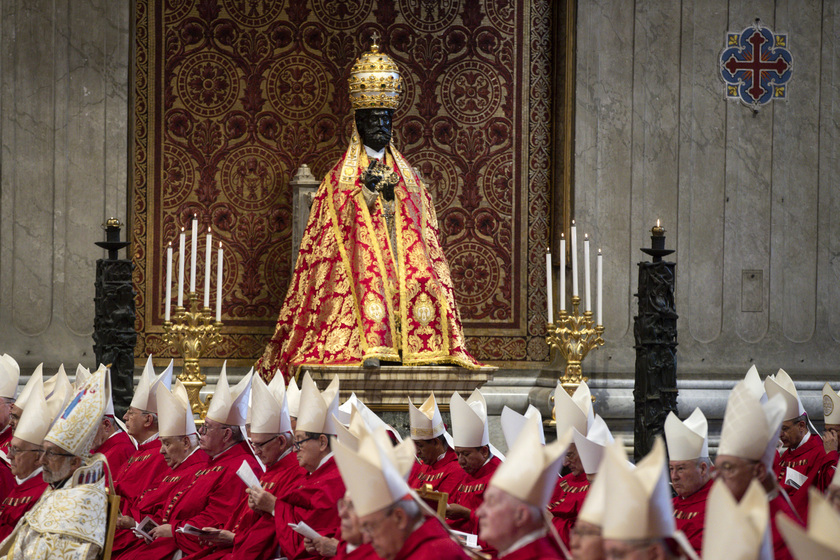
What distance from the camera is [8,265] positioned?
8938 millimetres

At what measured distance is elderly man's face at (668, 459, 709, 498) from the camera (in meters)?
5.05

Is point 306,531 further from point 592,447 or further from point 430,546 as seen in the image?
point 430,546

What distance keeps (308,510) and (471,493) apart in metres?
1.03

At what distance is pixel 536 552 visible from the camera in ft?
10.9

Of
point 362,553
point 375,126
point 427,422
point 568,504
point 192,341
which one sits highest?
point 375,126

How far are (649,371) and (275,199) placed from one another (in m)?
3.76

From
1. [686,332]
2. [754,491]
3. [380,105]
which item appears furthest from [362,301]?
[754,491]

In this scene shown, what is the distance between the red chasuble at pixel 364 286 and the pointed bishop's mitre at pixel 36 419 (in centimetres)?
271

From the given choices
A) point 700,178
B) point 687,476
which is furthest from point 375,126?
point 687,476

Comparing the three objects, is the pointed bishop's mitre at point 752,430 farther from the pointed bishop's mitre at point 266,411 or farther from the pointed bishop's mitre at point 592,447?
the pointed bishop's mitre at point 266,411

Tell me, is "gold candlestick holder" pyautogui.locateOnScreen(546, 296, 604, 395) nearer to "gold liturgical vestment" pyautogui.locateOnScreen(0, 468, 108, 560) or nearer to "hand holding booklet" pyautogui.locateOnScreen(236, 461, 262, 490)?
"hand holding booklet" pyautogui.locateOnScreen(236, 461, 262, 490)

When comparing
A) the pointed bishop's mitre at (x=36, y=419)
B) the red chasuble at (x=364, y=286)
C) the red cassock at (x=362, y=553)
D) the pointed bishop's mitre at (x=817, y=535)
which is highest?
the red chasuble at (x=364, y=286)

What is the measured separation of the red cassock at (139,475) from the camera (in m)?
6.55

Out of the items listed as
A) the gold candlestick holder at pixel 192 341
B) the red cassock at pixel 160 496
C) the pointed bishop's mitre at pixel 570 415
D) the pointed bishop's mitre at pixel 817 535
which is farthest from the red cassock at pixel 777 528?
the gold candlestick holder at pixel 192 341
